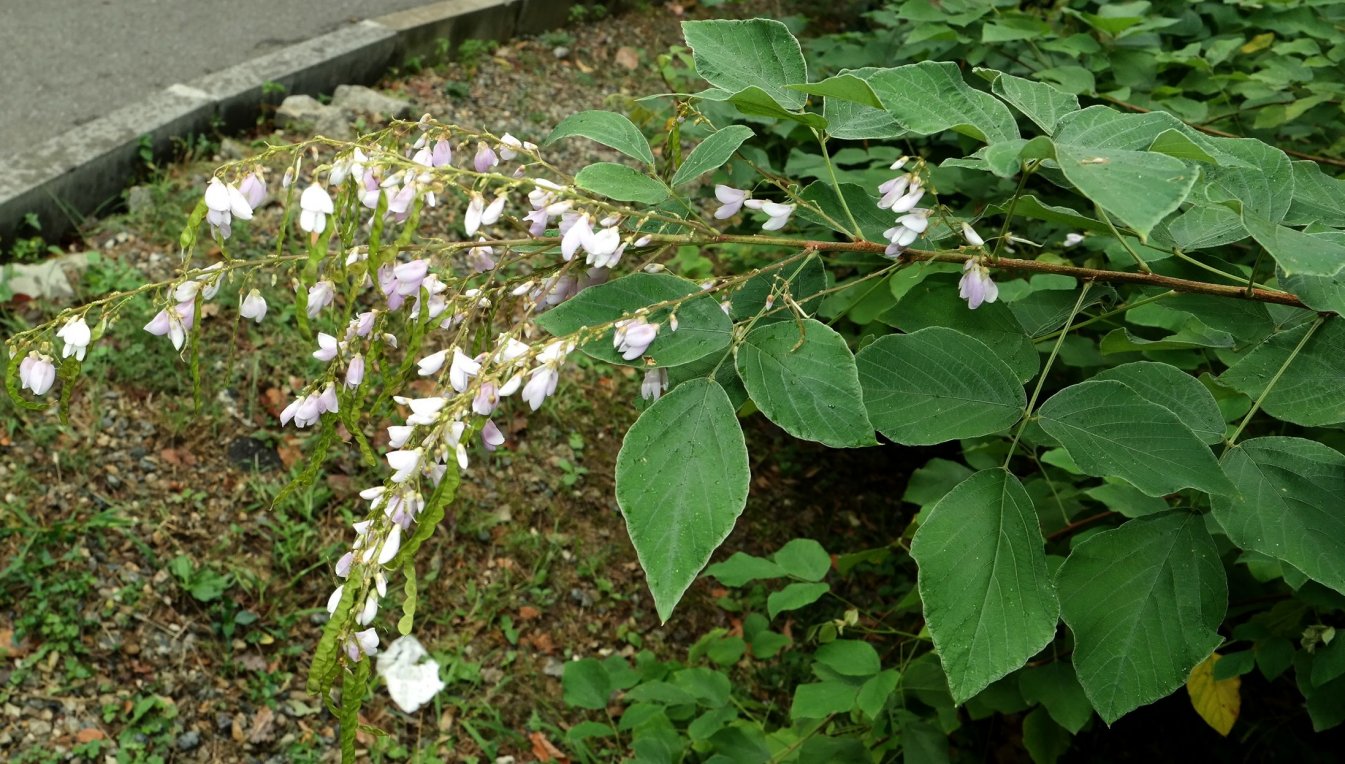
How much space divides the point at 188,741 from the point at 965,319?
2159 mm

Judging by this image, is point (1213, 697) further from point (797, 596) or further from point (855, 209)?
point (855, 209)

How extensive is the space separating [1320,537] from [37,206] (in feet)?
12.3

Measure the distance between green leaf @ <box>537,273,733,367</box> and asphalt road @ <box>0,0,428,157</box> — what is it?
3.61m

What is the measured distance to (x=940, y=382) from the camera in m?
1.00

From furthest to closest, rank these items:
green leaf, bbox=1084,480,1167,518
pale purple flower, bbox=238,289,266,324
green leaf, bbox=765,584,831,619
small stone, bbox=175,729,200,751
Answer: small stone, bbox=175,729,200,751 < green leaf, bbox=765,584,831,619 < green leaf, bbox=1084,480,1167,518 < pale purple flower, bbox=238,289,266,324

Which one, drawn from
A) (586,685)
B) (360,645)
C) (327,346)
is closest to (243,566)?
(586,685)

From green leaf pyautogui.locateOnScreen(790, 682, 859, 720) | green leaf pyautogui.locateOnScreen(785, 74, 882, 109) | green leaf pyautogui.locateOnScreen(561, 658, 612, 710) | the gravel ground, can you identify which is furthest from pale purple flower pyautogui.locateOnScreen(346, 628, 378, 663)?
the gravel ground

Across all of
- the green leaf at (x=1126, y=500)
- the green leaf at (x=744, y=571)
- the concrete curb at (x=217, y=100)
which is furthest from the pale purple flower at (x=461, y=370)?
the concrete curb at (x=217, y=100)

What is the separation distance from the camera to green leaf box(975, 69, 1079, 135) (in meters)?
0.96

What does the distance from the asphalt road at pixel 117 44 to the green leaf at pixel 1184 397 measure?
391 cm

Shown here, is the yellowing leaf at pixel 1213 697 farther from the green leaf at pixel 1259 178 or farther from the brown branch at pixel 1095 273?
the green leaf at pixel 1259 178

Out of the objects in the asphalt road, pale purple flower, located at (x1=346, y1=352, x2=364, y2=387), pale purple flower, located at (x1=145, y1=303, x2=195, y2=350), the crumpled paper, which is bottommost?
the crumpled paper

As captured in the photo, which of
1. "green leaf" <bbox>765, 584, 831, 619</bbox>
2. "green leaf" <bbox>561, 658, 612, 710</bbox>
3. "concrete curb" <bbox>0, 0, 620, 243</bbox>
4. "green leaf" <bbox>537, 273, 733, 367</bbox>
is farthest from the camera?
"concrete curb" <bbox>0, 0, 620, 243</bbox>

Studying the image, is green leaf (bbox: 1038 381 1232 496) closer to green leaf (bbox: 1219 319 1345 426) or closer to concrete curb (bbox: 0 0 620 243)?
green leaf (bbox: 1219 319 1345 426)
